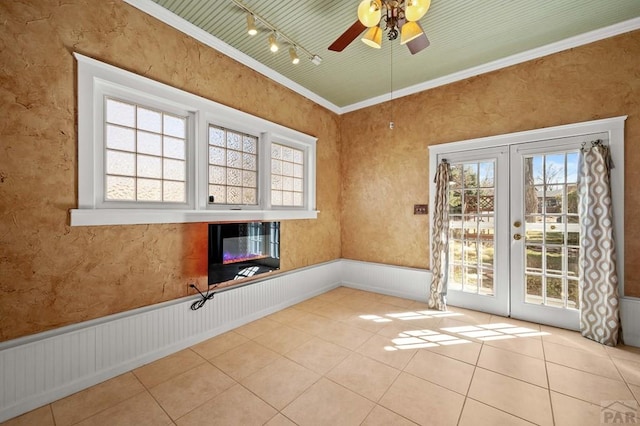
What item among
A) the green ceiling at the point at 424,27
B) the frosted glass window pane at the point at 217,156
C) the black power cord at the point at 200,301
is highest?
the green ceiling at the point at 424,27

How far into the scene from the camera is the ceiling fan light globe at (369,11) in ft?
6.10

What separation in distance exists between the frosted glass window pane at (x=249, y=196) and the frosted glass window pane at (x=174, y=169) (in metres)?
0.77

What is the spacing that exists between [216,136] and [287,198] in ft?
4.45

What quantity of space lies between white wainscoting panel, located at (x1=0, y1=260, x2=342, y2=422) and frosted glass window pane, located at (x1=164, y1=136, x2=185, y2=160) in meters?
1.47

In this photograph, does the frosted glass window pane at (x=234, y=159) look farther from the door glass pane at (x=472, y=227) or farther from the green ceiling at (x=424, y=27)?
the door glass pane at (x=472, y=227)

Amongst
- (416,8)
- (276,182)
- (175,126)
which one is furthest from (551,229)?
(175,126)

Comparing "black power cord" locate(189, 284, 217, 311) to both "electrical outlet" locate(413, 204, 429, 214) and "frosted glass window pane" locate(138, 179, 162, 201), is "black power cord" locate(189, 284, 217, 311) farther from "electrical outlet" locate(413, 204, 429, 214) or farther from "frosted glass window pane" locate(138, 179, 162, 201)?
"electrical outlet" locate(413, 204, 429, 214)

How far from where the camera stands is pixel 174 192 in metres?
2.66

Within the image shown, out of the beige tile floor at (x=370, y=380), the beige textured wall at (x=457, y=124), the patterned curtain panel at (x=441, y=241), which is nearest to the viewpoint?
the beige tile floor at (x=370, y=380)

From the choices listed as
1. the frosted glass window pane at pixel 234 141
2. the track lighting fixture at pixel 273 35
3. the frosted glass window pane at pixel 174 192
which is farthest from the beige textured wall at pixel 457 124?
the frosted glass window pane at pixel 174 192

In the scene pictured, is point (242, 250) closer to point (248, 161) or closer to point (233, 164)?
point (233, 164)

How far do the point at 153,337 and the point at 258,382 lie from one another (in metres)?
1.10

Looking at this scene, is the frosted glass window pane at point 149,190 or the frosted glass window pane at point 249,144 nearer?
the frosted glass window pane at point 149,190

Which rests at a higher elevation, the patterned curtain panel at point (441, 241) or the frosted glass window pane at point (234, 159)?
the frosted glass window pane at point (234, 159)
